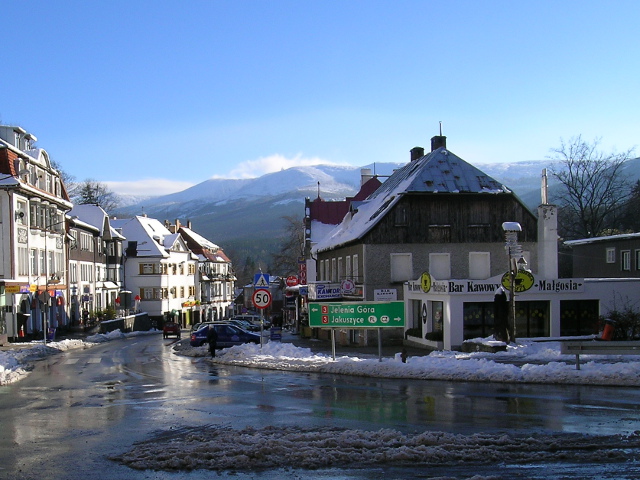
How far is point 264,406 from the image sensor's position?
627 inches

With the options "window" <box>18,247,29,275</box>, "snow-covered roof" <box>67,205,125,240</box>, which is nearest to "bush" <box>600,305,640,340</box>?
"window" <box>18,247,29,275</box>

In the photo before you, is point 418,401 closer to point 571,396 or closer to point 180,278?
point 571,396

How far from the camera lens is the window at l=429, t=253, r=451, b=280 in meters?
38.6

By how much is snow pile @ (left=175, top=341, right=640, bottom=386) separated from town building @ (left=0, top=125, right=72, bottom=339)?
70.6 feet

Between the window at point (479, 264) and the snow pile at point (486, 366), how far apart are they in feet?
31.6

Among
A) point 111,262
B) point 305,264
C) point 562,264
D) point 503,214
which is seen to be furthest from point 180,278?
point 503,214

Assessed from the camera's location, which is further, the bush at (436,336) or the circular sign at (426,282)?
the bush at (436,336)

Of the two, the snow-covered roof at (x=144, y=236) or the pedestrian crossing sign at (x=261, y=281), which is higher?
the snow-covered roof at (x=144, y=236)

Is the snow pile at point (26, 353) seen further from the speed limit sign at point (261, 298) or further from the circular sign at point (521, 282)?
the circular sign at point (521, 282)

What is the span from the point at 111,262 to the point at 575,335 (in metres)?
60.2

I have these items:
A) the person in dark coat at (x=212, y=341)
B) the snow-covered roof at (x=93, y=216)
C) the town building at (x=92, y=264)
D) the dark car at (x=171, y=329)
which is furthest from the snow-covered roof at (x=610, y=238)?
the snow-covered roof at (x=93, y=216)

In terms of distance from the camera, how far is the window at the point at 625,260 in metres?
44.1

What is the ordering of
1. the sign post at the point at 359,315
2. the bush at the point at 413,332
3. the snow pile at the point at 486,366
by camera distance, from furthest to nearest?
the bush at the point at 413,332
the sign post at the point at 359,315
the snow pile at the point at 486,366

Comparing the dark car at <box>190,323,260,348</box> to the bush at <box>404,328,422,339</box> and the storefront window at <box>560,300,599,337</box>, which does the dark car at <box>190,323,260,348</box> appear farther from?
the storefront window at <box>560,300,599,337</box>
